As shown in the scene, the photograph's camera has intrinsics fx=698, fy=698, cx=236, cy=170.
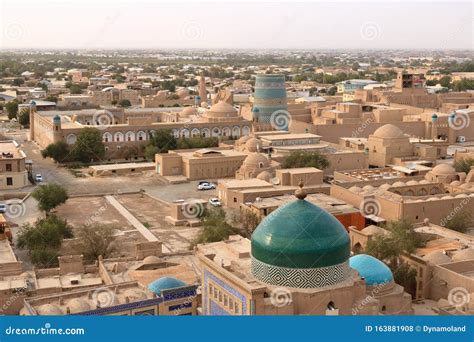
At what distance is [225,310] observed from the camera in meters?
11.2

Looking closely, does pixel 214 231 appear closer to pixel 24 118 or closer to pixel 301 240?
pixel 301 240

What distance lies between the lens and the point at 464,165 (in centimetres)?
2645

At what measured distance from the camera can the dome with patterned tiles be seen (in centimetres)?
1050

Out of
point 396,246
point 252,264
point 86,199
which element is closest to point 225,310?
point 252,264

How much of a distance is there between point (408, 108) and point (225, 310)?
1244 inches

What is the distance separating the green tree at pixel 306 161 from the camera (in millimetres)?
26936

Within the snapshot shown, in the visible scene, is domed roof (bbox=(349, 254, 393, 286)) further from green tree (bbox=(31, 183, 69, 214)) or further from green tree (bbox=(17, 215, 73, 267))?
green tree (bbox=(31, 183, 69, 214))

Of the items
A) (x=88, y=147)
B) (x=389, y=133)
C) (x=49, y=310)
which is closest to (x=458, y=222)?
(x=389, y=133)

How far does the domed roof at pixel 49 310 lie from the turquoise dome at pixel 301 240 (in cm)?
346

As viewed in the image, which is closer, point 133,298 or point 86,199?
point 133,298

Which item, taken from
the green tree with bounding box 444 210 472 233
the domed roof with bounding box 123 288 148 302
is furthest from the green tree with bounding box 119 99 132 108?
the domed roof with bounding box 123 288 148 302

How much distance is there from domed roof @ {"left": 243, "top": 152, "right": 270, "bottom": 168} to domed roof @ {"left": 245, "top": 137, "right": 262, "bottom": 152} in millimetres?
2645

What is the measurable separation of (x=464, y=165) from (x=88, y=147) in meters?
16.3

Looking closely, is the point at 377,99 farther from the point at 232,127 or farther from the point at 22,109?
the point at 22,109
